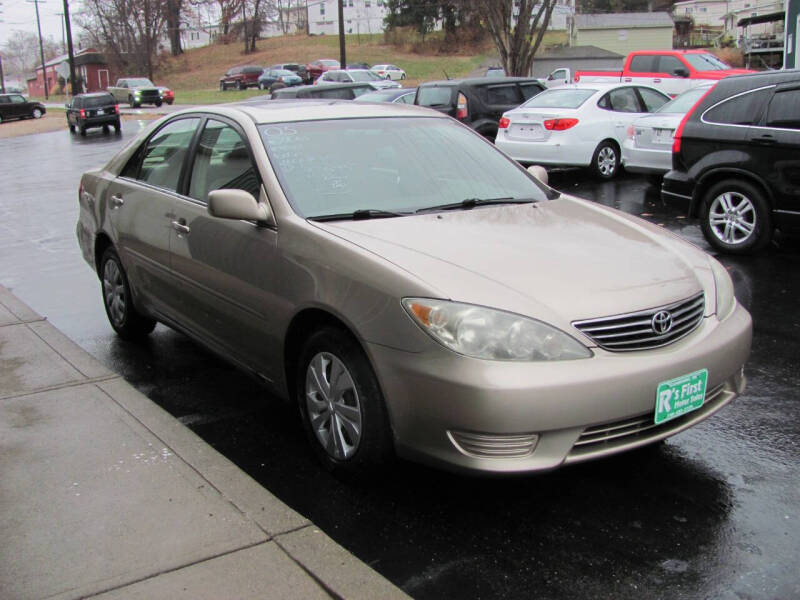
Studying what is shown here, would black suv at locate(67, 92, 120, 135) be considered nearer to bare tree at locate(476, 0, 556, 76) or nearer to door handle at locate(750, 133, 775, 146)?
bare tree at locate(476, 0, 556, 76)

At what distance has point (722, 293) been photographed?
387cm

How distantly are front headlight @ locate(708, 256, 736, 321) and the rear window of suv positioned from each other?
1227 centimetres

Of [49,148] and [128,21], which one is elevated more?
[128,21]

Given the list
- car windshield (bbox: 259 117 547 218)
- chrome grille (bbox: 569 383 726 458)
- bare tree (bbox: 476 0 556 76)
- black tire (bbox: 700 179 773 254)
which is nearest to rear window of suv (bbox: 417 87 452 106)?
black tire (bbox: 700 179 773 254)

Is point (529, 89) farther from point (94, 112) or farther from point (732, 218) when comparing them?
point (94, 112)

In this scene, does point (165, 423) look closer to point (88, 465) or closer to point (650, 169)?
point (88, 465)

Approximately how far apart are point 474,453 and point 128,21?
82.6 meters

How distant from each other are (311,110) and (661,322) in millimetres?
2364

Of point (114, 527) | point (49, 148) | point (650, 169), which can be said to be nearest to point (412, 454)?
point (114, 527)

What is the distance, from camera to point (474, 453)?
3.19 m

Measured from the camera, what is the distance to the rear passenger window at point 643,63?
922 inches

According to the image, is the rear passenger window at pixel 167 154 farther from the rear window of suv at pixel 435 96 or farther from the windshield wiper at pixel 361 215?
the rear window of suv at pixel 435 96

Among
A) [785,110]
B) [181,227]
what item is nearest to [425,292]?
[181,227]

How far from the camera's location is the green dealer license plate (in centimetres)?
331
